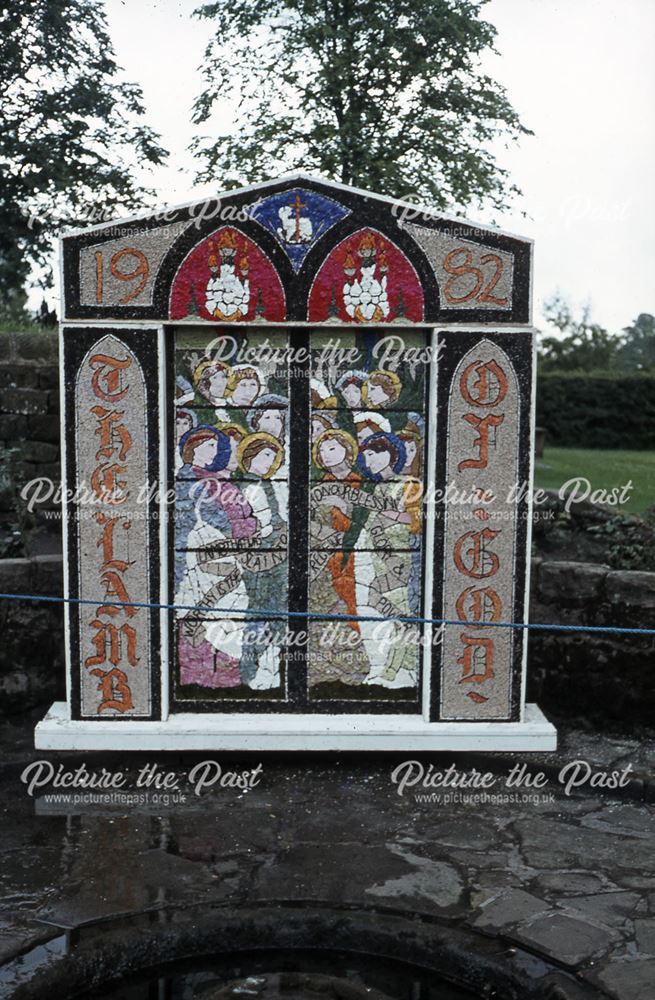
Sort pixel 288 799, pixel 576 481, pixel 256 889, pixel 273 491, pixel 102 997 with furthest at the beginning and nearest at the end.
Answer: pixel 576 481, pixel 273 491, pixel 288 799, pixel 256 889, pixel 102 997

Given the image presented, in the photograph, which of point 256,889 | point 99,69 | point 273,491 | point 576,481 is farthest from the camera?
point 99,69

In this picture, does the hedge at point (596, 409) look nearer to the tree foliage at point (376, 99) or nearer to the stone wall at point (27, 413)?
the tree foliage at point (376, 99)

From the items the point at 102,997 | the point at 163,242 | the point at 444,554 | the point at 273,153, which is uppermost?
the point at 273,153

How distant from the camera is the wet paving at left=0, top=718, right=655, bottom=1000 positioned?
13.0 ft

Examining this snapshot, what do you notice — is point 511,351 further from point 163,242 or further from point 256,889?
point 256,889

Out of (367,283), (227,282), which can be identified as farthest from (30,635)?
(367,283)

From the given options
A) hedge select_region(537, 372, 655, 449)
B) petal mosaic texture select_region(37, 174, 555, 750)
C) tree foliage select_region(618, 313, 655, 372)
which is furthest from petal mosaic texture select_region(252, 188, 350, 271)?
tree foliage select_region(618, 313, 655, 372)

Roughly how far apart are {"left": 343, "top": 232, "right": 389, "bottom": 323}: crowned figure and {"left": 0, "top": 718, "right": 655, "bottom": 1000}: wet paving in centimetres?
237

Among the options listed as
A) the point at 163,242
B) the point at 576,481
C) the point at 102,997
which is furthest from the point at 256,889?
the point at 576,481

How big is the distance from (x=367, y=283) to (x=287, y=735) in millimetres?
2377

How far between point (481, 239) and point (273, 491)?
1.69 meters

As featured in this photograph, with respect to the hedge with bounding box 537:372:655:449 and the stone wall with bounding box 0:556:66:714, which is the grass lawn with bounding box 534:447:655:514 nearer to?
the hedge with bounding box 537:372:655:449

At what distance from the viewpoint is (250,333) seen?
18.2 ft

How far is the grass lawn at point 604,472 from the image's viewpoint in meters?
9.91
